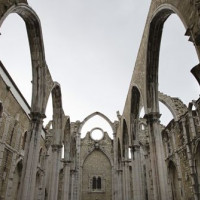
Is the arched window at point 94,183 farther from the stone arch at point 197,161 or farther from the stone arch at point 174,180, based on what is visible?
the stone arch at point 197,161

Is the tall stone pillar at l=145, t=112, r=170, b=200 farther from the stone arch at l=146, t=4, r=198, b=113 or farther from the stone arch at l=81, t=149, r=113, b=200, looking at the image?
the stone arch at l=81, t=149, r=113, b=200

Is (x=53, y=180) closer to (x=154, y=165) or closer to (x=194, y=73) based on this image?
(x=154, y=165)

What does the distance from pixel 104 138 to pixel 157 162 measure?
1538 cm

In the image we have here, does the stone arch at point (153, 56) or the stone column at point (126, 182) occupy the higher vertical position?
the stone arch at point (153, 56)

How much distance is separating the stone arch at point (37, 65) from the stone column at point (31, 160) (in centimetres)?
49

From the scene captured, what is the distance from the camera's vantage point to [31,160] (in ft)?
25.9

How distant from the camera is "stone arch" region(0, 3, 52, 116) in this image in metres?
8.09

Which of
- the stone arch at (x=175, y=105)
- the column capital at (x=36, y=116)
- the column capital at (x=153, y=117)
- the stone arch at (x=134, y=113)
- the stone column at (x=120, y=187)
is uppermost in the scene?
the stone arch at (x=175, y=105)

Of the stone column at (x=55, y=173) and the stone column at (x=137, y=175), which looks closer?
the stone column at (x=55, y=173)

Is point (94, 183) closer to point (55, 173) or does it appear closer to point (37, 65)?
point (55, 173)

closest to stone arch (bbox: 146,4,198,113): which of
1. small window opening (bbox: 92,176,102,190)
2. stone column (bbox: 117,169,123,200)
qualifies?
A: stone column (bbox: 117,169,123,200)

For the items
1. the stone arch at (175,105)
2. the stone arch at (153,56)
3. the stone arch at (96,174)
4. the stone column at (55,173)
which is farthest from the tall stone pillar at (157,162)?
the stone arch at (96,174)

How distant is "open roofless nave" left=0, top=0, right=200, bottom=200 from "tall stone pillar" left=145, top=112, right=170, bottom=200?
3cm

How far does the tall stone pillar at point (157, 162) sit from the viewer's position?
7195mm
